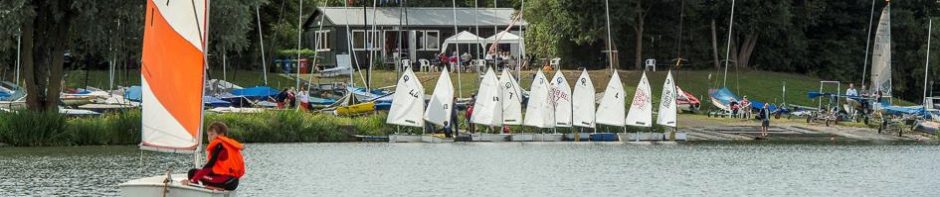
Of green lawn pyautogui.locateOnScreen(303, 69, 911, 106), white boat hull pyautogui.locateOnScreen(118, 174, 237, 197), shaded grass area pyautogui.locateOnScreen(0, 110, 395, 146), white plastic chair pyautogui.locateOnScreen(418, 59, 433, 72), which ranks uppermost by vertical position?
white plastic chair pyautogui.locateOnScreen(418, 59, 433, 72)

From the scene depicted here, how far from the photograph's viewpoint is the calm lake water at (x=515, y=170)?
35.2 m

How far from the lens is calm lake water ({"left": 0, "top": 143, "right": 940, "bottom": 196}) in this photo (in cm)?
3522

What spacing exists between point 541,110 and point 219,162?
3469 centimetres

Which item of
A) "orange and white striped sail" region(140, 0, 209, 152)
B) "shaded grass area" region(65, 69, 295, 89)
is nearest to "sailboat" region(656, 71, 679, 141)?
"shaded grass area" region(65, 69, 295, 89)

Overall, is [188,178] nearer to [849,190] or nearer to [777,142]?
[849,190]

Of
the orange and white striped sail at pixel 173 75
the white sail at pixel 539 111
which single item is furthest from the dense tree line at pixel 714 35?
the orange and white striped sail at pixel 173 75

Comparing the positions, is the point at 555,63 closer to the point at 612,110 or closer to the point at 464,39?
the point at 464,39

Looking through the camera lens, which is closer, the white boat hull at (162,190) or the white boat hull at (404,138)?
the white boat hull at (162,190)

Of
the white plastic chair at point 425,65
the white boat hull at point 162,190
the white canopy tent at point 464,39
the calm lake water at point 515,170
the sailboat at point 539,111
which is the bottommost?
the calm lake water at point 515,170

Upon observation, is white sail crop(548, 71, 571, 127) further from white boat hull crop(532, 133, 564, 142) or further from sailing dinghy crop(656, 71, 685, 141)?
sailing dinghy crop(656, 71, 685, 141)

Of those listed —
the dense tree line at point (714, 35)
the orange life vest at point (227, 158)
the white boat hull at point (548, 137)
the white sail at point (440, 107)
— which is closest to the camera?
the orange life vest at point (227, 158)

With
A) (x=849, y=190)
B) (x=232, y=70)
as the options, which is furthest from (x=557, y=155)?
(x=232, y=70)

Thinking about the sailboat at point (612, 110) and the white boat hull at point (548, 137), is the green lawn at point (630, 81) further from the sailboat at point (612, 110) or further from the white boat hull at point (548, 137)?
the white boat hull at point (548, 137)

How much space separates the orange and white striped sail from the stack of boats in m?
31.2
